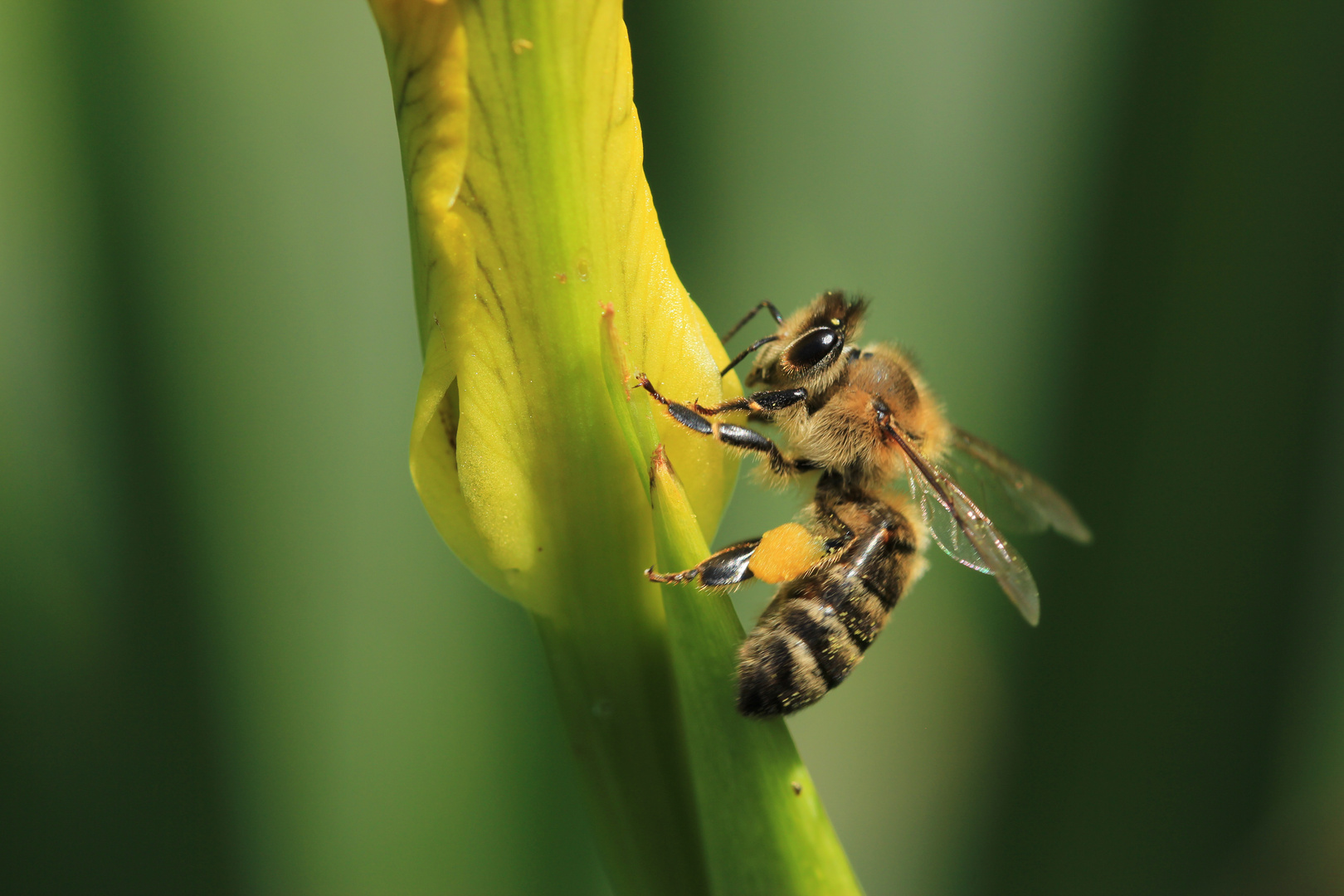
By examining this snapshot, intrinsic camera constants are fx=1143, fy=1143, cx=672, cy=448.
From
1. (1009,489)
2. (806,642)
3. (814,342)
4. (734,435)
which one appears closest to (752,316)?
(814,342)

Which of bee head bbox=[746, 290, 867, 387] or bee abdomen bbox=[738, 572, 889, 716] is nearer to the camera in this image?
bee abdomen bbox=[738, 572, 889, 716]

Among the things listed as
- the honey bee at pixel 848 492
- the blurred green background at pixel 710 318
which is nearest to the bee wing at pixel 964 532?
the honey bee at pixel 848 492

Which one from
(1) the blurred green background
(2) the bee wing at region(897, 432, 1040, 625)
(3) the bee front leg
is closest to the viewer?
(3) the bee front leg

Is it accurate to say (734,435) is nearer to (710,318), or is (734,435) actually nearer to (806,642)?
(806,642)

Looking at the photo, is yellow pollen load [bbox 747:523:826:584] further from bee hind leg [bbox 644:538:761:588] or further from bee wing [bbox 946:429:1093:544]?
bee wing [bbox 946:429:1093:544]

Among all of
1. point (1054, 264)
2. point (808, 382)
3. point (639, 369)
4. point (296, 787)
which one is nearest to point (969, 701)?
point (1054, 264)

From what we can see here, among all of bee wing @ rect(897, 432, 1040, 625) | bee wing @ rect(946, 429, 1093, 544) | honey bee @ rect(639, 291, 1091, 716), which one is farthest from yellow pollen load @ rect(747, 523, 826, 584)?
bee wing @ rect(946, 429, 1093, 544)

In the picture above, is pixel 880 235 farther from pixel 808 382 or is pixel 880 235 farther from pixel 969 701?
Answer: pixel 969 701

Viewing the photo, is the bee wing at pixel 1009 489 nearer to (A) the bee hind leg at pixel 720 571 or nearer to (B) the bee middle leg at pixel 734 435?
(B) the bee middle leg at pixel 734 435
